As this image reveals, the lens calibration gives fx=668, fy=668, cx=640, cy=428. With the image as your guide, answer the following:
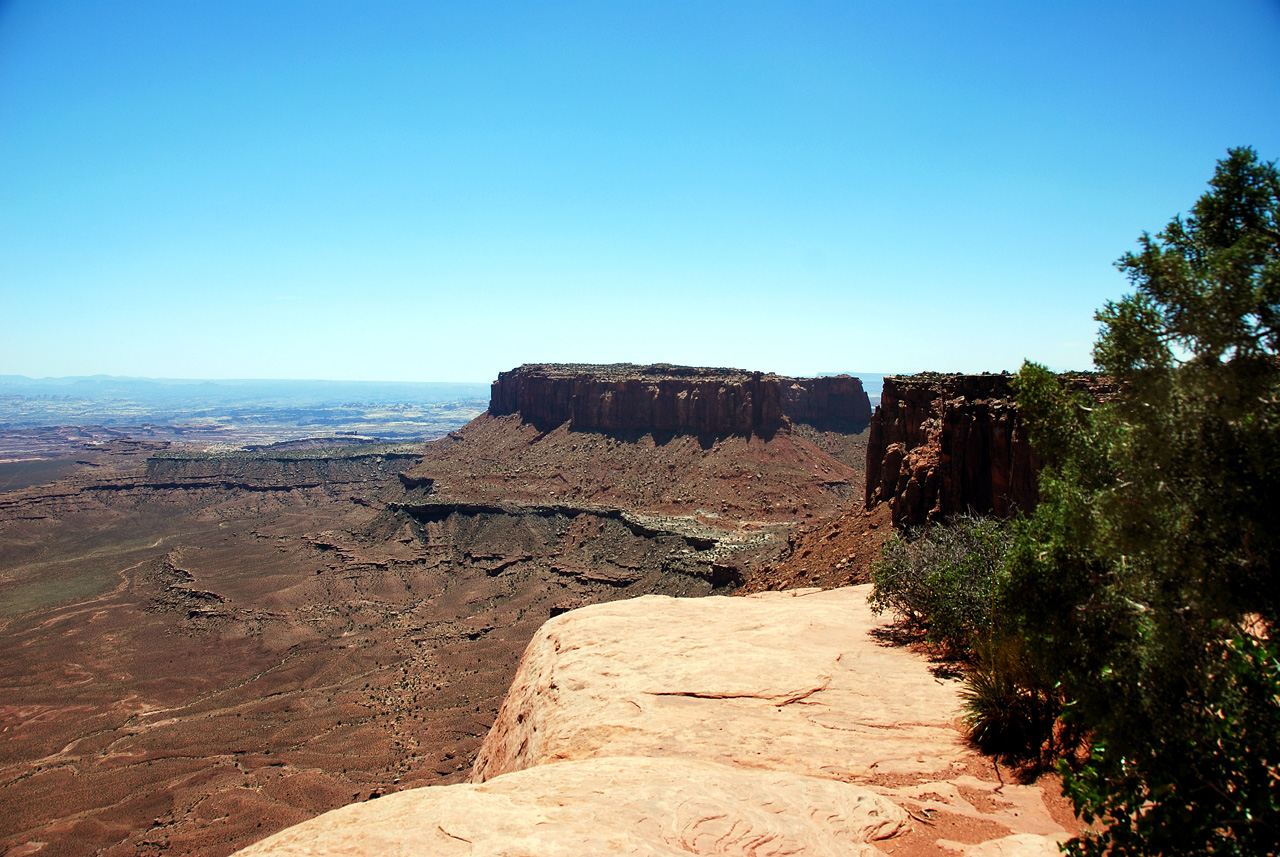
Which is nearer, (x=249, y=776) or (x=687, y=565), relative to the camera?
(x=249, y=776)

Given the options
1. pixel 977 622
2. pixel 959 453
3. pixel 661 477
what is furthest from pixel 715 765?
pixel 661 477

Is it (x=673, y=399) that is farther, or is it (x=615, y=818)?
(x=673, y=399)

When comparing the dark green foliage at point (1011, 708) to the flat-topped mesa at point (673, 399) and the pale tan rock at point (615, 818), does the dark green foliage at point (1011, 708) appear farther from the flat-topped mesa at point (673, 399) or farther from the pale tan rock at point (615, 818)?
the flat-topped mesa at point (673, 399)

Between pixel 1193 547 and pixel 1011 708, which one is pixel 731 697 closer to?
pixel 1011 708

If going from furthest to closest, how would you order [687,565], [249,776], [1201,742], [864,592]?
1. [687,565]
2. [249,776]
3. [864,592]
4. [1201,742]

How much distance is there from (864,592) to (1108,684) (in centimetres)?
1452

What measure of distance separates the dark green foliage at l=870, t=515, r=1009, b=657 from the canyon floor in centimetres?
1082

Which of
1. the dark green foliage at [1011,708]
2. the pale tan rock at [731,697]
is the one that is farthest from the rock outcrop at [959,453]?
the dark green foliage at [1011,708]

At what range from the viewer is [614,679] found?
1283 cm

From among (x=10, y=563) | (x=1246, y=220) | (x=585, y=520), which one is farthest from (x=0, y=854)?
(x=10, y=563)

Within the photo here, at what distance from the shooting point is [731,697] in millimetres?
11656

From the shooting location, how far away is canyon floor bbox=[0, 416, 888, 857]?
25.9 meters

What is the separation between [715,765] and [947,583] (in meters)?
6.67

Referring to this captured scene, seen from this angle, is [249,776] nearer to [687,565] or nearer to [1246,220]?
[687,565]
